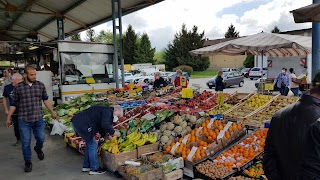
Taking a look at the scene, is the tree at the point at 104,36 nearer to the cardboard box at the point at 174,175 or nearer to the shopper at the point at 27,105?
the shopper at the point at 27,105

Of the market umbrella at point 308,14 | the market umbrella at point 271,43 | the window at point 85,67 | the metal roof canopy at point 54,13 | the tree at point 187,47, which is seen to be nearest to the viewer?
the market umbrella at point 308,14

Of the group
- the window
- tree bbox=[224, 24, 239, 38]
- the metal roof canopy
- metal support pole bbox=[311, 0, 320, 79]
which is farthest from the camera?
tree bbox=[224, 24, 239, 38]

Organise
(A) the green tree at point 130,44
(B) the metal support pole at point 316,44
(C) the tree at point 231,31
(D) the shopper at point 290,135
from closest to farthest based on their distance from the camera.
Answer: (D) the shopper at point 290,135 → (B) the metal support pole at point 316,44 → (A) the green tree at point 130,44 → (C) the tree at point 231,31

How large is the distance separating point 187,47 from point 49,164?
38.5 m

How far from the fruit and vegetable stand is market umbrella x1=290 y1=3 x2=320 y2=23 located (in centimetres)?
238

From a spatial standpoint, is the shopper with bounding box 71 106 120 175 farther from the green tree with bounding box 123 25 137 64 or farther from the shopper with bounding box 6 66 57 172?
the green tree with bounding box 123 25 137 64

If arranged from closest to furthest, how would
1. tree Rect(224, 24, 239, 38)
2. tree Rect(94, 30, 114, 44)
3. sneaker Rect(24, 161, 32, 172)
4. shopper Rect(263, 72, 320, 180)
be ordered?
shopper Rect(263, 72, 320, 180), sneaker Rect(24, 161, 32, 172), tree Rect(224, 24, 239, 38), tree Rect(94, 30, 114, 44)

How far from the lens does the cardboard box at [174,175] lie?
4273mm

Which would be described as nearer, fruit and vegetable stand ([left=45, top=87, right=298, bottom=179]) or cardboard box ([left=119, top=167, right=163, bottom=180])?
cardboard box ([left=119, top=167, right=163, bottom=180])

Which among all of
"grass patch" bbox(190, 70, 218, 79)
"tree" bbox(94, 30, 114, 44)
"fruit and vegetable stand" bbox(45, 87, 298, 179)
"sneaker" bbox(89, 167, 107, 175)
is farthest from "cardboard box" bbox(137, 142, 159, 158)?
"tree" bbox(94, 30, 114, 44)

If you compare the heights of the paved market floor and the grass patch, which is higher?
the grass patch

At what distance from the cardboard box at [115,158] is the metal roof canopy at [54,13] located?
22.8 ft

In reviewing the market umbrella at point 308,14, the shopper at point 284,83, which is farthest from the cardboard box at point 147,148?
the shopper at point 284,83

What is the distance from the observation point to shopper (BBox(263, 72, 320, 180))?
173cm
